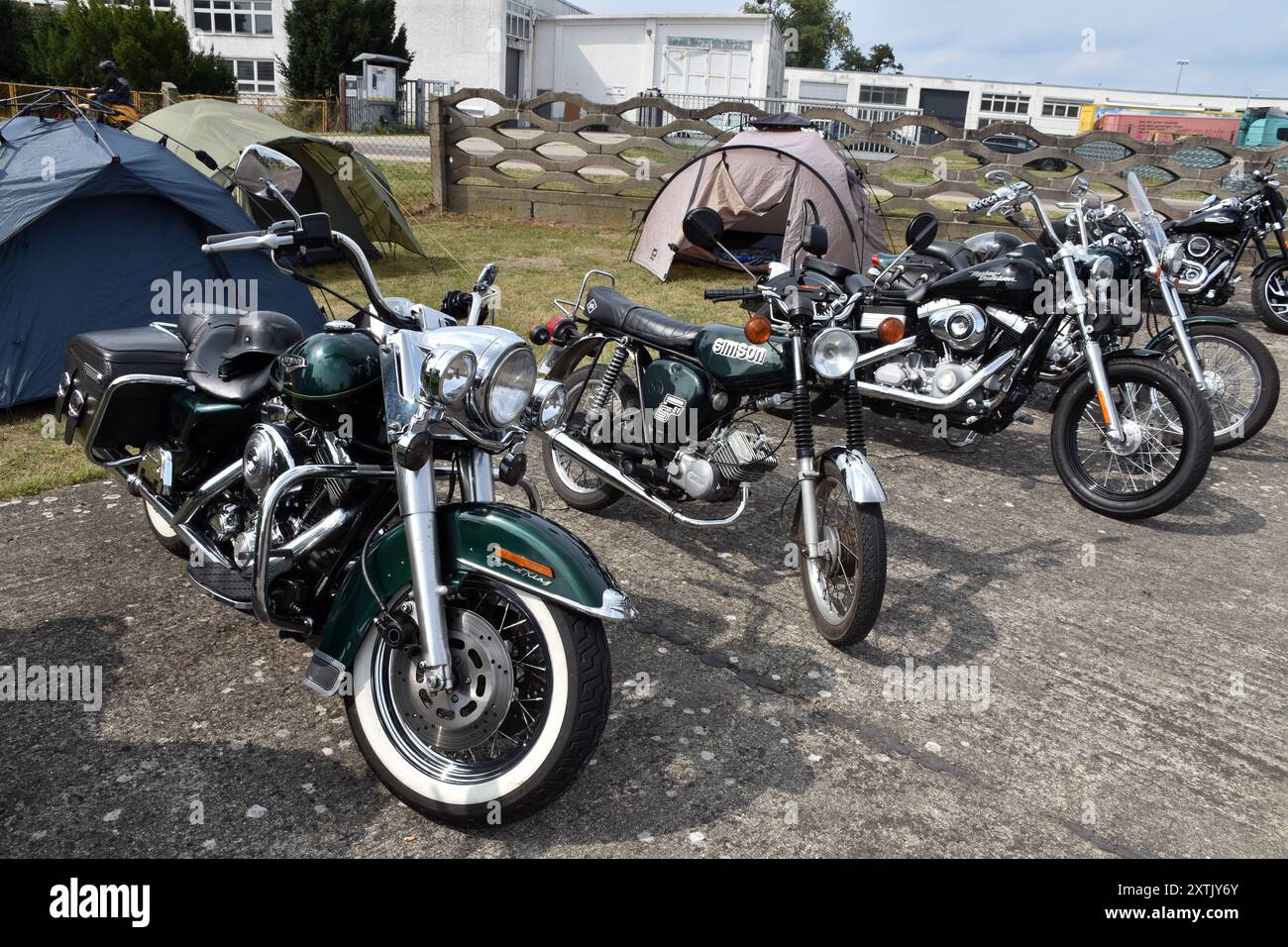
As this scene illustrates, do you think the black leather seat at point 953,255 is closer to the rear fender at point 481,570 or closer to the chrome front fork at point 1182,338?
the chrome front fork at point 1182,338

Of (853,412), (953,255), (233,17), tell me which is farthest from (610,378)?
(233,17)

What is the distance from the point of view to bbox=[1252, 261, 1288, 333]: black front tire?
9.55m

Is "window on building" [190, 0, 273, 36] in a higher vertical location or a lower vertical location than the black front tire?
higher

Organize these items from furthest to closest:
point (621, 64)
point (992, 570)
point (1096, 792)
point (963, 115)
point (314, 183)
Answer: point (963, 115) < point (621, 64) < point (314, 183) < point (992, 570) < point (1096, 792)

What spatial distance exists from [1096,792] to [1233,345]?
423 centimetres

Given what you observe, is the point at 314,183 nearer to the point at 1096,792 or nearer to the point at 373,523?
the point at 373,523

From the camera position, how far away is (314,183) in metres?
10.3

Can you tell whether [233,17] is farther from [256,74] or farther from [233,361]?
[233,361]

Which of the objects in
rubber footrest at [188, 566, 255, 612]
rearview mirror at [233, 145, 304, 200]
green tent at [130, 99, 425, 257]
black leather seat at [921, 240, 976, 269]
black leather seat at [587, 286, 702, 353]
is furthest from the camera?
green tent at [130, 99, 425, 257]

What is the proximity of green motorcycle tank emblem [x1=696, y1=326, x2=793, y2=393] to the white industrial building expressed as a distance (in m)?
47.6

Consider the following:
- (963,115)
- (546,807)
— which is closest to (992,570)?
(546,807)

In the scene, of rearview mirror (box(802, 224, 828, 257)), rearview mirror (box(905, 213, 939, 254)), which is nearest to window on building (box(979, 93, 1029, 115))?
rearview mirror (box(905, 213, 939, 254))

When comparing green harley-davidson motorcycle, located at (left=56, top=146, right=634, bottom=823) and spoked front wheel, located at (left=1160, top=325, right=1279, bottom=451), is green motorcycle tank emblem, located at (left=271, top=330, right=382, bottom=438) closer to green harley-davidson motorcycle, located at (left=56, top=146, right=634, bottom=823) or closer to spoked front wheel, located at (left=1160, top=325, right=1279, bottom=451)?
green harley-davidson motorcycle, located at (left=56, top=146, right=634, bottom=823)

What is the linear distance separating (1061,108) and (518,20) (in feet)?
93.4
